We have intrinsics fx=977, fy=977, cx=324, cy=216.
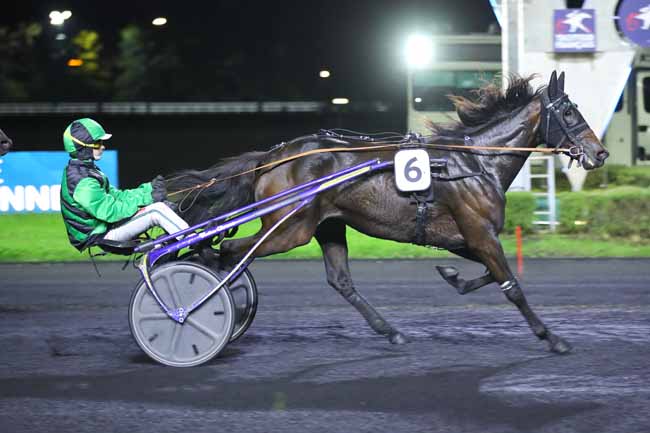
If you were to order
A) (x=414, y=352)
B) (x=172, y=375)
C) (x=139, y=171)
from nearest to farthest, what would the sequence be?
(x=172, y=375) → (x=414, y=352) → (x=139, y=171)

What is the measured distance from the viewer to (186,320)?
20.7 feet

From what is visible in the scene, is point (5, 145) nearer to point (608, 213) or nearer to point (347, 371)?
point (347, 371)

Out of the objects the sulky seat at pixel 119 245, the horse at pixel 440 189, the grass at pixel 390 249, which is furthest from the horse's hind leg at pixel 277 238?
the grass at pixel 390 249

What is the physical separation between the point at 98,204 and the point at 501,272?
2742mm

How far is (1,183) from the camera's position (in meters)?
16.8

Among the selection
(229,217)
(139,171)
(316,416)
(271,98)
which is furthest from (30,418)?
(271,98)

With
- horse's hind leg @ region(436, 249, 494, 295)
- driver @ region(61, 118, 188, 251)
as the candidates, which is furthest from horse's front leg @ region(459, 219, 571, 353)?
driver @ region(61, 118, 188, 251)

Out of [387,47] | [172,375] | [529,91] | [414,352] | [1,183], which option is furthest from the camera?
[387,47]

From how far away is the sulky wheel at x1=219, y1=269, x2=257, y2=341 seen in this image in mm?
7160

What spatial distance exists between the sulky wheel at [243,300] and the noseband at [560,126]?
243 cm

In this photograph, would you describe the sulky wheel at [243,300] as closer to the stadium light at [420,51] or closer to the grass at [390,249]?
the grass at [390,249]

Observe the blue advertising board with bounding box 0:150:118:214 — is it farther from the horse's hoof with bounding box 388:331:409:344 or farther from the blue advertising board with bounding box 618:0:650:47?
the horse's hoof with bounding box 388:331:409:344

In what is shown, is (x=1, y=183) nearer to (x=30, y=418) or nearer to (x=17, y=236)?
(x=17, y=236)

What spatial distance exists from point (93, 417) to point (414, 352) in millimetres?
2438
